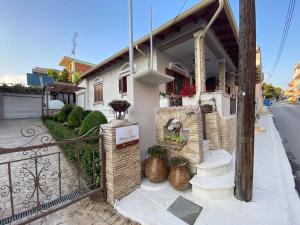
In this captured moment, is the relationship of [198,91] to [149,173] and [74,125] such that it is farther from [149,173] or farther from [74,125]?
[74,125]

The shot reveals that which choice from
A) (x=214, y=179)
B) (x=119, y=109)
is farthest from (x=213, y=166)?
(x=119, y=109)

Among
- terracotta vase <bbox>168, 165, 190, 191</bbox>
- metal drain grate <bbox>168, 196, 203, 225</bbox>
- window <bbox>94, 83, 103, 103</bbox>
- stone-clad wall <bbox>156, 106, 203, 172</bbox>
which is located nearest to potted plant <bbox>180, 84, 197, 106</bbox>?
stone-clad wall <bbox>156, 106, 203, 172</bbox>

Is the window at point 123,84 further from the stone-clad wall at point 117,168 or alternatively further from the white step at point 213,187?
the white step at point 213,187

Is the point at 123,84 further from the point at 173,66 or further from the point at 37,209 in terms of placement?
the point at 37,209

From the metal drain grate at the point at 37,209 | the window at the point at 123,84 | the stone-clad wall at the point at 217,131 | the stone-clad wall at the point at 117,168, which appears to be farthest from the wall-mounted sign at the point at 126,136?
the window at the point at 123,84

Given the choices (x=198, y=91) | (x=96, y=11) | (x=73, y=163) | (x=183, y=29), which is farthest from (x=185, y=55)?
(x=73, y=163)

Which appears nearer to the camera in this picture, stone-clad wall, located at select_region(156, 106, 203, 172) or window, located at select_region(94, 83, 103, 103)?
stone-clad wall, located at select_region(156, 106, 203, 172)

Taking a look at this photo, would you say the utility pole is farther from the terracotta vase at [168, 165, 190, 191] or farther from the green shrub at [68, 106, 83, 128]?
the green shrub at [68, 106, 83, 128]

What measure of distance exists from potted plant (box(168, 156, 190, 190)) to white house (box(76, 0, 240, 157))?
3.28 ft

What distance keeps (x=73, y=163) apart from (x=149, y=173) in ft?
7.18

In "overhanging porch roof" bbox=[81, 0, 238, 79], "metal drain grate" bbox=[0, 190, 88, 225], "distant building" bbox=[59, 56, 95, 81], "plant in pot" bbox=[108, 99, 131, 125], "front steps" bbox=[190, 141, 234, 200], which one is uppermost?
"distant building" bbox=[59, 56, 95, 81]

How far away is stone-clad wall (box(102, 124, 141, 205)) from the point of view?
3191 millimetres

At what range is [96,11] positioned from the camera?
7164 mm

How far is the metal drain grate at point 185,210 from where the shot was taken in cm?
272
